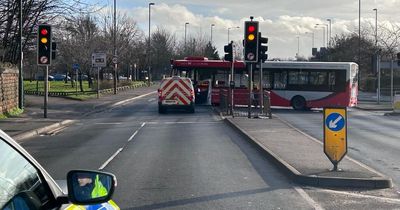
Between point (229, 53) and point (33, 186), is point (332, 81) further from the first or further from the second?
point (33, 186)

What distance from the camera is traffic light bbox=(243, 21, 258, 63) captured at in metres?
23.0

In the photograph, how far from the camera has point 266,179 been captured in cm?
1020

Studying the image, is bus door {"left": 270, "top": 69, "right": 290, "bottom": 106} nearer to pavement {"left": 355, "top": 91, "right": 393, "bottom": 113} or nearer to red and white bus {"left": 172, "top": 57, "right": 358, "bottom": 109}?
red and white bus {"left": 172, "top": 57, "right": 358, "bottom": 109}

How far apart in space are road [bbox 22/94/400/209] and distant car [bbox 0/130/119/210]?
4.56m

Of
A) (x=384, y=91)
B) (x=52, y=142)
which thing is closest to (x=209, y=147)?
(x=52, y=142)

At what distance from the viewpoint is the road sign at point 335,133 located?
10586mm

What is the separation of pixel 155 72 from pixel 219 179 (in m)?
106

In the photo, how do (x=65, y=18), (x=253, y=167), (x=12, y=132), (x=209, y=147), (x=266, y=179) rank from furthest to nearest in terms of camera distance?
(x=65, y=18) → (x=12, y=132) → (x=209, y=147) → (x=253, y=167) → (x=266, y=179)

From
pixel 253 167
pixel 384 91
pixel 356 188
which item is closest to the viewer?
pixel 356 188

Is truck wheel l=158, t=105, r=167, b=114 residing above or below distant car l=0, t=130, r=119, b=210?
below

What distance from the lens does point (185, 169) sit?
1116 centimetres

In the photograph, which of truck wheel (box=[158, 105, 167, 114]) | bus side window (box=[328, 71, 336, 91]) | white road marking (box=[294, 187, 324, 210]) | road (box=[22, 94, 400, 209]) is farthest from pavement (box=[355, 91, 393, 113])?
white road marking (box=[294, 187, 324, 210])

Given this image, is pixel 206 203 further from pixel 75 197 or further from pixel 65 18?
pixel 65 18

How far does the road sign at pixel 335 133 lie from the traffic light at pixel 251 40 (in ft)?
40.8
